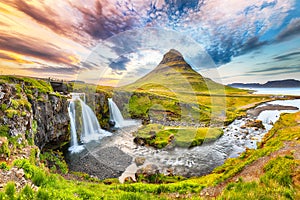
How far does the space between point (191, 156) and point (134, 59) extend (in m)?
20.9

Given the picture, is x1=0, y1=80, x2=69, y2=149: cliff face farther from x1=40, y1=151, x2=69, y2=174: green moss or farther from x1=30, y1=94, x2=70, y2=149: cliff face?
x1=40, y1=151, x2=69, y2=174: green moss

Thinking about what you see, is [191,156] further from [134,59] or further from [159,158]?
[134,59]

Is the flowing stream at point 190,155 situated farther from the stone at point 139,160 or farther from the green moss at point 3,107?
the green moss at point 3,107

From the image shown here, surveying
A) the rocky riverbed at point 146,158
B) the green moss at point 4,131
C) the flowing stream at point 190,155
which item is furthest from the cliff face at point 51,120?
the flowing stream at point 190,155

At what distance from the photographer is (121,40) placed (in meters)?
24.4

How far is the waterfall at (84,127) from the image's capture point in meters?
26.0

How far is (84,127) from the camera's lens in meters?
30.0

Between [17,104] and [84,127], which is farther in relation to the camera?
[84,127]

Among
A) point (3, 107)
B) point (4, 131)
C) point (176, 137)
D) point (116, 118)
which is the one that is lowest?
point (176, 137)

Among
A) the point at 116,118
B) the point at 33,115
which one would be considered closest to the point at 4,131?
the point at 33,115

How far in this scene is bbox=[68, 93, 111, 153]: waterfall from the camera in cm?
2603

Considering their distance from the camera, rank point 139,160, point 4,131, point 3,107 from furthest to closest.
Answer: point 139,160 → point 3,107 → point 4,131

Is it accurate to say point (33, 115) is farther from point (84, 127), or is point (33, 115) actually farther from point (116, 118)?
point (116, 118)

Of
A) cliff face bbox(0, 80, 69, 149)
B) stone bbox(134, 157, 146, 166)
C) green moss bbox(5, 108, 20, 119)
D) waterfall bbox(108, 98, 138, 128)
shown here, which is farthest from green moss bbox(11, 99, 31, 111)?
waterfall bbox(108, 98, 138, 128)
